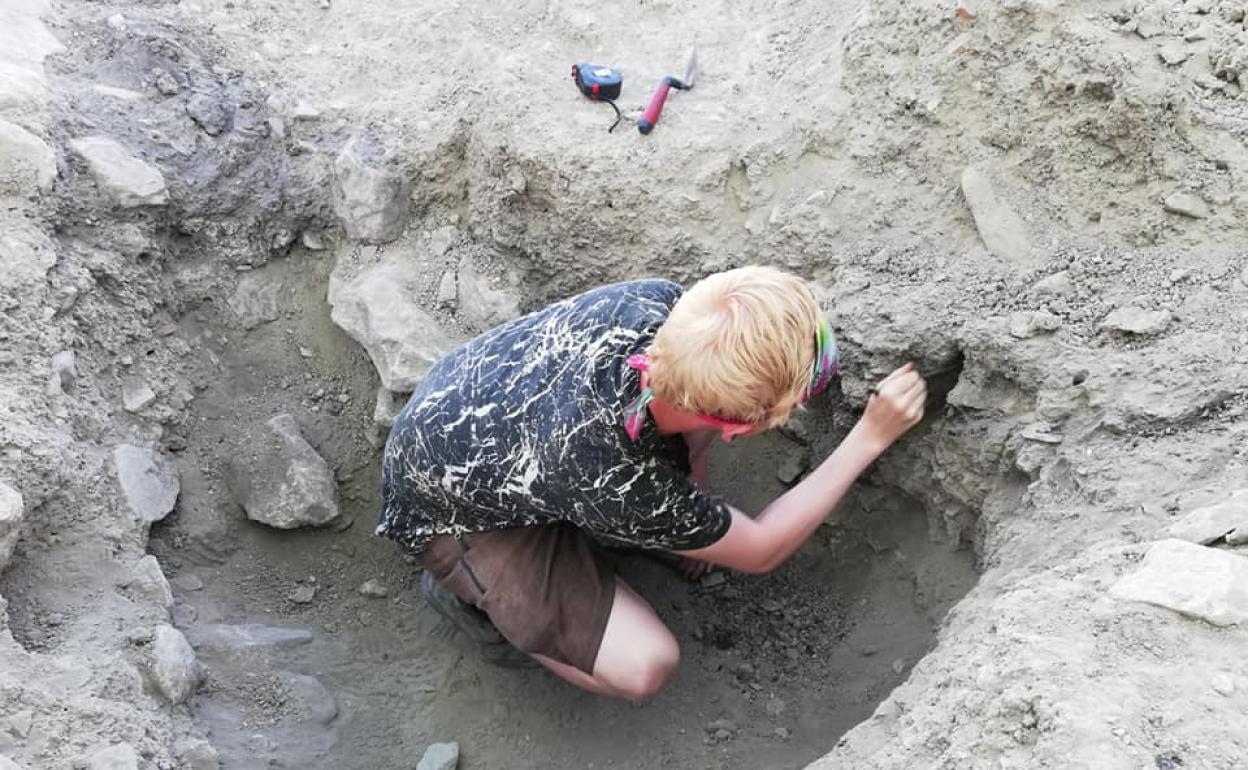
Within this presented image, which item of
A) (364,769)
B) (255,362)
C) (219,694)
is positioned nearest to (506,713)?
(364,769)

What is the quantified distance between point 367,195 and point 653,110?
76 cm

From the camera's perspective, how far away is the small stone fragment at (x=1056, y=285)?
1.99m

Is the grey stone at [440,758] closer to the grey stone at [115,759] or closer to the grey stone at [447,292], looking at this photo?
the grey stone at [115,759]

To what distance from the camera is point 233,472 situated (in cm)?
257

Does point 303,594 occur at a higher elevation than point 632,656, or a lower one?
lower

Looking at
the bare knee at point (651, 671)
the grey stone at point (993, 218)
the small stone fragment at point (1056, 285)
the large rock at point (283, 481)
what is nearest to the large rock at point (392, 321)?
the large rock at point (283, 481)

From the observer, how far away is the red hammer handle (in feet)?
8.07

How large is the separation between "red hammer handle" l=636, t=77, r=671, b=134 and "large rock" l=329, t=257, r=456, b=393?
27.0 inches

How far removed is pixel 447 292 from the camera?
2.67 metres

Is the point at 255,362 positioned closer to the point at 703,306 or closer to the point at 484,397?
the point at 484,397

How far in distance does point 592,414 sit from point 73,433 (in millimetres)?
1121

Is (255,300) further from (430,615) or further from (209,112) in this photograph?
(430,615)

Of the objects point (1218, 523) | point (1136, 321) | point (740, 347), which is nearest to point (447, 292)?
point (740, 347)

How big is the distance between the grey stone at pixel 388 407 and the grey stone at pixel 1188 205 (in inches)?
67.0
